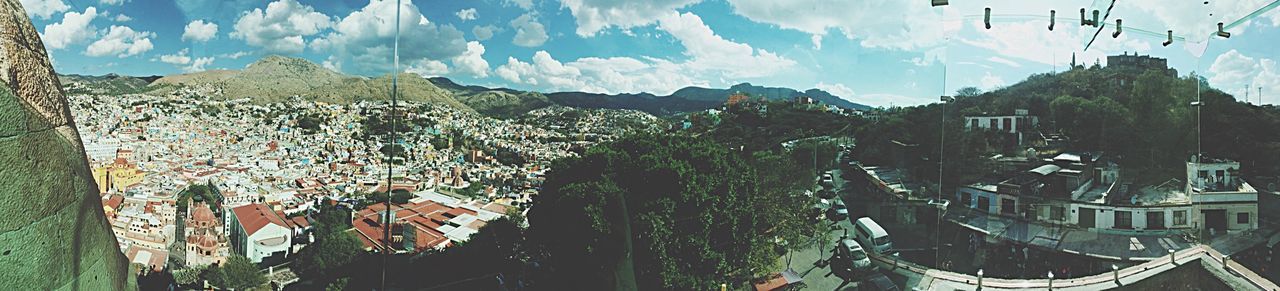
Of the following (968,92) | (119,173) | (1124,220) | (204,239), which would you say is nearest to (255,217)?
(204,239)

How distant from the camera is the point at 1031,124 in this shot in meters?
4.61

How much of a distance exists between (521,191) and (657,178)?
110cm

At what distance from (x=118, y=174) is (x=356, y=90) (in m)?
1.19

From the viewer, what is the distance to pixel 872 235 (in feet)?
16.5

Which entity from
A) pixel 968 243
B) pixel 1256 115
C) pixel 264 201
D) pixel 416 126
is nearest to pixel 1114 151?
pixel 1256 115

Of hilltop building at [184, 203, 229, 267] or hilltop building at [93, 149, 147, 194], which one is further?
hilltop building at [184, 203, 229, 267]

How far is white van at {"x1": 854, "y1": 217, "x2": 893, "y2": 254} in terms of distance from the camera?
494 centimetres

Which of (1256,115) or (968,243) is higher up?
(1256,115)

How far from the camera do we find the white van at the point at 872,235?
4.94 m

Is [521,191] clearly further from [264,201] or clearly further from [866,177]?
[866,177]

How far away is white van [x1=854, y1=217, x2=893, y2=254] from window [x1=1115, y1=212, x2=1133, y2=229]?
4.92 ft

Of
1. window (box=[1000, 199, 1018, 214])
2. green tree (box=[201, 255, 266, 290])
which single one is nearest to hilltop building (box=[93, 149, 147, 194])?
green tree (box=[201, 255, 266, 290])

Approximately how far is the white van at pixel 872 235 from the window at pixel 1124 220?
1.50 m

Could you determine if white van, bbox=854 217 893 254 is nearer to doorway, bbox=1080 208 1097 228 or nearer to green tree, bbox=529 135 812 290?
green tree, bbox=529 135 812 290
